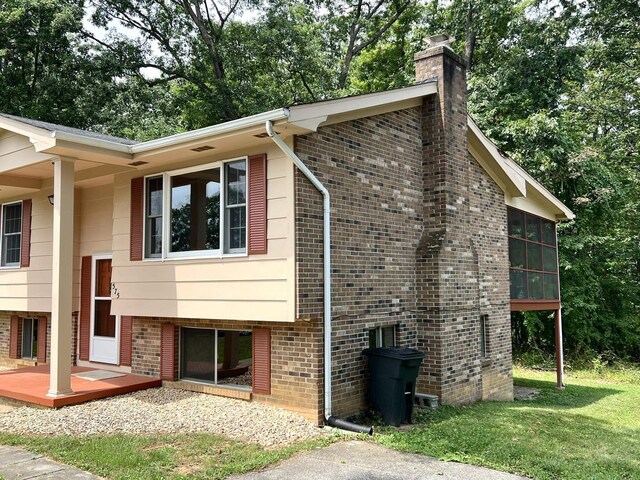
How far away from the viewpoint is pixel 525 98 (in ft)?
66.1

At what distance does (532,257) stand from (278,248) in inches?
342

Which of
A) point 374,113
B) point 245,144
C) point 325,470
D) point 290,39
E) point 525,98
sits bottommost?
point 325,470

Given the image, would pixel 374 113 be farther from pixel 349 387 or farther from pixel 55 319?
pixel 55 319

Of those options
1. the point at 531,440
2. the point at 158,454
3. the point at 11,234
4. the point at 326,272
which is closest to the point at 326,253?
the point at 326,272

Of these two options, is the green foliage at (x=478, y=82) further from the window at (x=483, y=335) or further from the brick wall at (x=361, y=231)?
the brick wall at (x=361, y=231)

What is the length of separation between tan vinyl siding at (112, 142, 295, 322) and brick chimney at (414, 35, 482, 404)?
306 cm

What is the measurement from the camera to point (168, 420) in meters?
7.04

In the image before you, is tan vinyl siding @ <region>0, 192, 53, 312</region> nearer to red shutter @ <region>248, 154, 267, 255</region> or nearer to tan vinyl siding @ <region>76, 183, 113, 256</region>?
tan vinyl siding @ <region>76, 183, 113, 256</region>

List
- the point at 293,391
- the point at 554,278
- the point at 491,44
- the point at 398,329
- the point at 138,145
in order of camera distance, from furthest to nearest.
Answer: the point at 491,44 → the point at 554,278 → the point at 398,329 → the point at 138,145 → the point at 293,391

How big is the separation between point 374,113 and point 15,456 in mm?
6652

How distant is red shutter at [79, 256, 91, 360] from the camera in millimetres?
10836

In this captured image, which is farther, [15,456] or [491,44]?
[491,44]

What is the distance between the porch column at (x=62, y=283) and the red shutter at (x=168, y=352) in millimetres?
1555

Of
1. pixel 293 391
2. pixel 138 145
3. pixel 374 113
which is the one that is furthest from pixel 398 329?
pixel 138 145
